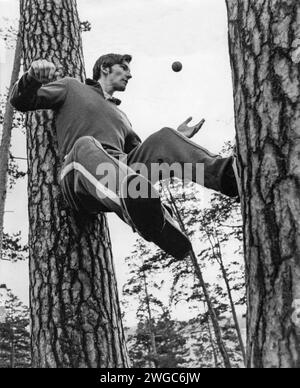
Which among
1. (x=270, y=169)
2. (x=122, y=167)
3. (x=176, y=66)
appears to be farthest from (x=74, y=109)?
(x=270, y=169)

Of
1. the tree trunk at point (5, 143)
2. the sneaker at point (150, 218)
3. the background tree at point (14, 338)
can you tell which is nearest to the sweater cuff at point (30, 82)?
the sneaker at point (150, 218)

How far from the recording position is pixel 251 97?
1.56 metres

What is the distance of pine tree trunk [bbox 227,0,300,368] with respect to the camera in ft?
4.15

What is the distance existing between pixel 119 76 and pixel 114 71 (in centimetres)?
5

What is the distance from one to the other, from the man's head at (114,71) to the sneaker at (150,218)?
1.53 meters

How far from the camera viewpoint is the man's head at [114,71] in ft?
11.5

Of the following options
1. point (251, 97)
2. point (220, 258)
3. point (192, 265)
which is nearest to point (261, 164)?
point (251, 97)

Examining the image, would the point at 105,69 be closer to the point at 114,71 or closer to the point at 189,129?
the point at 114,71

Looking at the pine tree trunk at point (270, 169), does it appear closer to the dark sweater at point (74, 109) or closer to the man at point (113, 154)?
the man at point (113, 154)

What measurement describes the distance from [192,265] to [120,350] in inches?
636

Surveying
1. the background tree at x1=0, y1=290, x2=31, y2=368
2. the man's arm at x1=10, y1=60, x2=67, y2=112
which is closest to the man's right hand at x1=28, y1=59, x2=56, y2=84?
the man's arm at x1=10, y1=60, x2=67, y2=112

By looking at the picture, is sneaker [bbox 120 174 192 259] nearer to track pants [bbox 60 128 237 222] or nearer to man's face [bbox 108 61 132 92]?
track pants [bbox 60 128 237 222]

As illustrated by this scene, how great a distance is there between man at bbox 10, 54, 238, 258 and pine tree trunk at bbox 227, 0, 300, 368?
0.59 m

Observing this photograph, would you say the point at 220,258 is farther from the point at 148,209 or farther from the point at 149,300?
the point at 148,209
